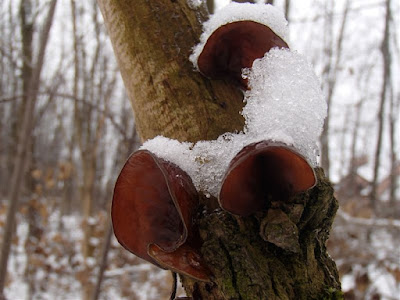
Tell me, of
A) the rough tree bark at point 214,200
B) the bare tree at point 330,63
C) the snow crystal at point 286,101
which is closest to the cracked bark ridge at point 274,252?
the rough tree bark at point 214,200

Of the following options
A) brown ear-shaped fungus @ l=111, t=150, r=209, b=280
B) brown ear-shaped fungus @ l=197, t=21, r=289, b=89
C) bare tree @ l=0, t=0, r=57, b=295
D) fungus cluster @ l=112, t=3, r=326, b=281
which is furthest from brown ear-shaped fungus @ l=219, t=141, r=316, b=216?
bare tree @ l=0, t=0, r=57, b=295

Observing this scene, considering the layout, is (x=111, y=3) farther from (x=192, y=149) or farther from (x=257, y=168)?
(x=257, y=168)

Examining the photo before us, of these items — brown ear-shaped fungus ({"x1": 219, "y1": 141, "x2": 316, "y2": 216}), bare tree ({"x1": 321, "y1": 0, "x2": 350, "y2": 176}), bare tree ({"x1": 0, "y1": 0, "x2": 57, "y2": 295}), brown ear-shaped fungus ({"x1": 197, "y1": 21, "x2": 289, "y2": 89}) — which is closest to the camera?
brown ear-shaped fungus ({"x1": 219, "y1": 141, "x2": 316, "y2": 216})

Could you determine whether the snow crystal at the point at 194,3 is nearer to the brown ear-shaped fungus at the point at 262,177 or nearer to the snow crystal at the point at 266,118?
the snow crystal at the point at 266,118

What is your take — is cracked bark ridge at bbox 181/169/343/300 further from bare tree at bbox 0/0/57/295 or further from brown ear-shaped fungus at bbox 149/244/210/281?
bare tree at bbox 0/0/57/295

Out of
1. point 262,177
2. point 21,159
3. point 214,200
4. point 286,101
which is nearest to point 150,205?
point 214,200
